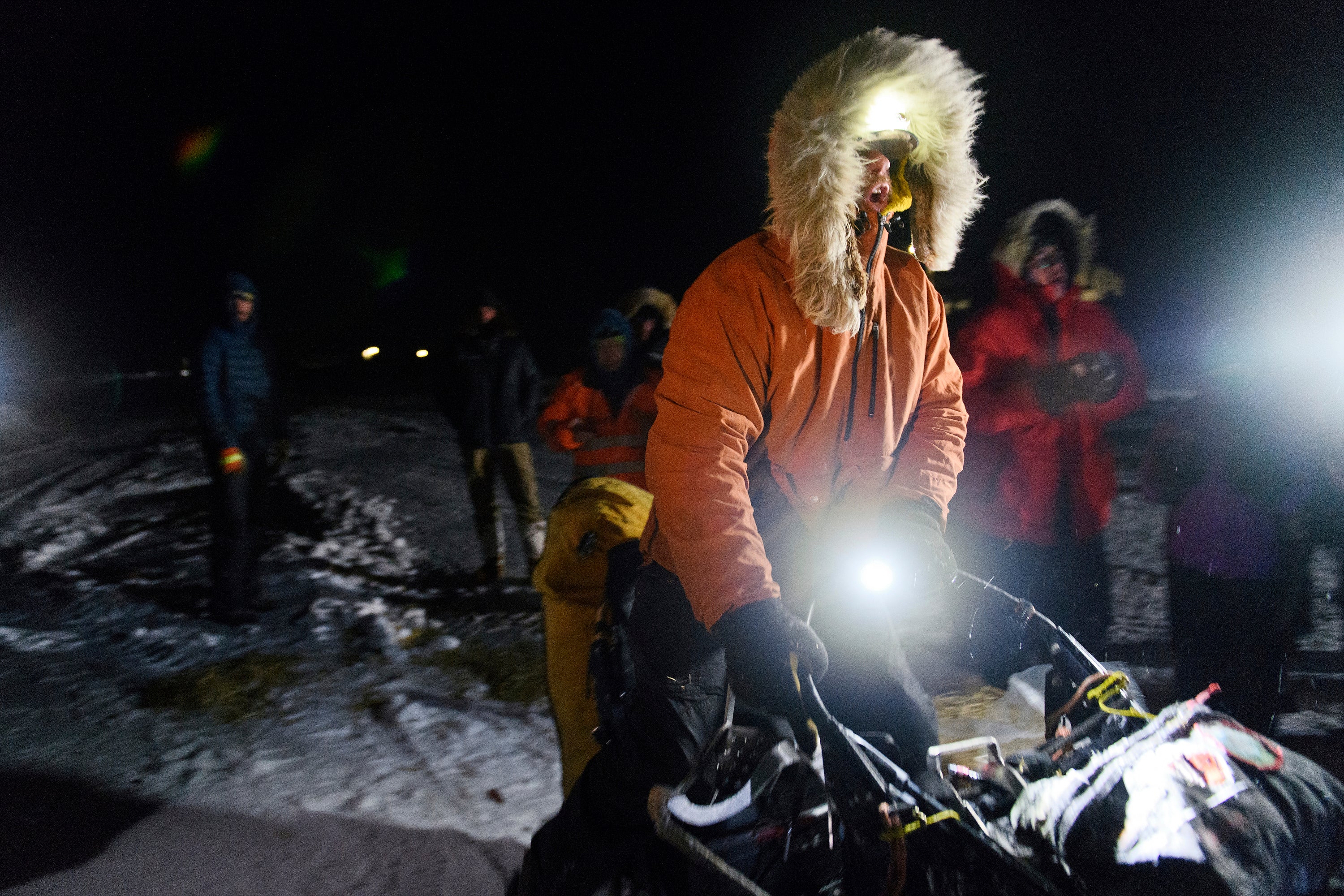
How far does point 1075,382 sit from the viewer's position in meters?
3.18

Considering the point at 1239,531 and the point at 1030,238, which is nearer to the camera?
the point at 1239,531

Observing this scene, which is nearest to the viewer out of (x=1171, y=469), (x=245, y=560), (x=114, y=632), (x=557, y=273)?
(x=1171, y=469)

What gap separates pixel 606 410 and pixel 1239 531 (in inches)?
111

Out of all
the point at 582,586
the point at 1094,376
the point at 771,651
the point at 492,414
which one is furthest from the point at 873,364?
the point at 492,414

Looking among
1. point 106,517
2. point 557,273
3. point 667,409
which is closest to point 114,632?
point 106,517

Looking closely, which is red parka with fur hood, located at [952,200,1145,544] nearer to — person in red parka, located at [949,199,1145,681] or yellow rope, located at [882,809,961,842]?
person in red parka, located at [949,199,1145,681]

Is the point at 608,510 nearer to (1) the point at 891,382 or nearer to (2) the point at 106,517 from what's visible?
(1) the point at 891,382

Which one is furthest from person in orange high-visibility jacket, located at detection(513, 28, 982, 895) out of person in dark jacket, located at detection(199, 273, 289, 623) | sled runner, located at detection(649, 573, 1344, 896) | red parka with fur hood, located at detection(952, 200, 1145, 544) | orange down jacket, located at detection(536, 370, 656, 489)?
person in dark jacket, located at detection(199, 273, 289, 623)

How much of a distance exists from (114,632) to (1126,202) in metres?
22.9

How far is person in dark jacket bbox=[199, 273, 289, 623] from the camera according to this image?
16.0ft

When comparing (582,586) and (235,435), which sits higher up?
(235,435)

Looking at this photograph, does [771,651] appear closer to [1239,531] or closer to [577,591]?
[577,591]

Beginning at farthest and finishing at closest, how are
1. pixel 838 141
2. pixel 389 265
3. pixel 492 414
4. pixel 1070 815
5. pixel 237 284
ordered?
1. pixel 389 265
2. pixel 492 414
3. pixel 237 284
4. pixel 838 141
5. pixel 1070 815

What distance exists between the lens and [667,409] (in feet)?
5.64
